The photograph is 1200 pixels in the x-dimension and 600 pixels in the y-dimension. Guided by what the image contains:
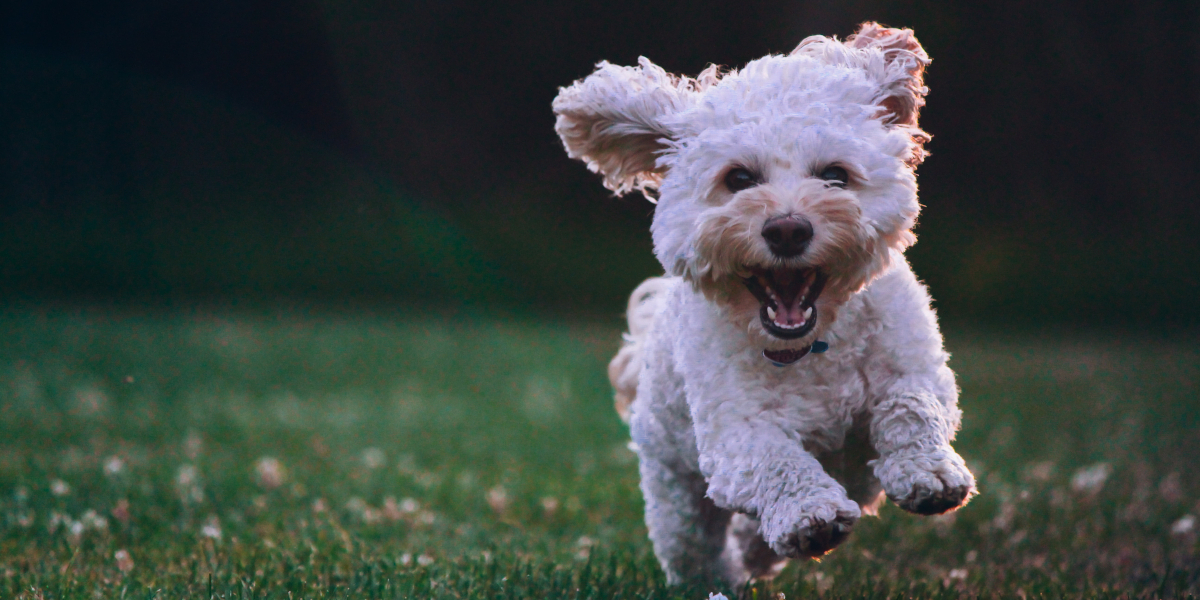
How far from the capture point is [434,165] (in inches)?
659

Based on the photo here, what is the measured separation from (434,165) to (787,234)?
14.5 meters

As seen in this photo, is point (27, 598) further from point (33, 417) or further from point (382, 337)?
point (382, 337)

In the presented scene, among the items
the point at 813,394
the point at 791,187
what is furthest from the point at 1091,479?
the point at 791,187

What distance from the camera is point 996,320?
15.4 m

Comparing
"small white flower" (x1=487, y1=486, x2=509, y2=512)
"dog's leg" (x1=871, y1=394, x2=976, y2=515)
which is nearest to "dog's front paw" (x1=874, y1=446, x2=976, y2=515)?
"dog's leg" (x1=871, y1=394, x2=976, y2=515)

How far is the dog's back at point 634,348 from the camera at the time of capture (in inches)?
161

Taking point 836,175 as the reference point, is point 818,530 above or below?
below

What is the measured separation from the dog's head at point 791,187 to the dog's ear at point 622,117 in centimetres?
11

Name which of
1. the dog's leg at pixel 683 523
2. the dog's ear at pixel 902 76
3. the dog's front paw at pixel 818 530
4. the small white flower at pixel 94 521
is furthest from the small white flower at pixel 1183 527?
the small white flower at pixel 94 521

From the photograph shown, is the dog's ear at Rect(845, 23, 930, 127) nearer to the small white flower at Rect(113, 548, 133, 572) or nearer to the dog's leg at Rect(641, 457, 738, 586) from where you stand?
the dog's leg at Rect(641, 457, 738, 586)

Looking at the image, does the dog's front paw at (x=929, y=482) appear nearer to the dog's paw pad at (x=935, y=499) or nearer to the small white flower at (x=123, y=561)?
the dog's paw pad at (x=935, y=499)

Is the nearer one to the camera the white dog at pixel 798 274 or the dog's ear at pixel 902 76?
the white dog at pixel 798 274

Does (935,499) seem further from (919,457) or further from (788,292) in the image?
(788,292)

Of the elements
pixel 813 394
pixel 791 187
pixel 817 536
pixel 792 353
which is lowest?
pixel 817 536
